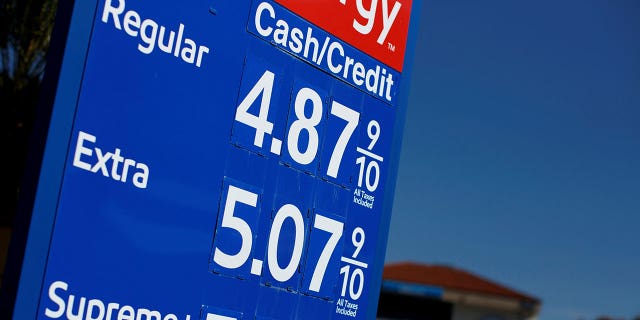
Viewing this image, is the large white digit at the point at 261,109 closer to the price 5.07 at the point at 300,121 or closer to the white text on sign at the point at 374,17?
the price 5.07 at the point at 300,121

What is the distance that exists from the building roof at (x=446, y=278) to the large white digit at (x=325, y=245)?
2370 cm

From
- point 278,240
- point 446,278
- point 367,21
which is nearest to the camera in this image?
point 278,240

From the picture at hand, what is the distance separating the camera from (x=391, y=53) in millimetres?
5812

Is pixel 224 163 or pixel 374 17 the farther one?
pixel 374 17

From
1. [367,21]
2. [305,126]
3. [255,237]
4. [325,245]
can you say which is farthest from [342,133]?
[255,237]

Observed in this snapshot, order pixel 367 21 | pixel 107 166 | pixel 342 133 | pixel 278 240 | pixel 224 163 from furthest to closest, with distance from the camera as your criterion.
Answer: pixel 367 21 → pixel 342 133 → pixel 278 240 → pixel 224 163 → pixel 107 166

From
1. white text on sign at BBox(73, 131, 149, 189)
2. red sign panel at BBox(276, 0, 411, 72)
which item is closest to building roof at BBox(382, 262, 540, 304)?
red sign panel at BBox(276, 0, 411, 72)

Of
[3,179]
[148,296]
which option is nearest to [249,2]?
[148,296]

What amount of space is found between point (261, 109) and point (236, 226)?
2.03ft

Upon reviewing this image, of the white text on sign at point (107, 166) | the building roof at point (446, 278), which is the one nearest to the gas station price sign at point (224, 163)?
the white text on sign at point (107, 166)

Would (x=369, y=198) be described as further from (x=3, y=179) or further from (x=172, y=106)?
(x=3, y=179)

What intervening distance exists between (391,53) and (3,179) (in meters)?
7.06

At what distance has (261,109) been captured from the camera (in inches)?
187

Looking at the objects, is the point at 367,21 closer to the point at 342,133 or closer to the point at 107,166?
the point at 342,133
